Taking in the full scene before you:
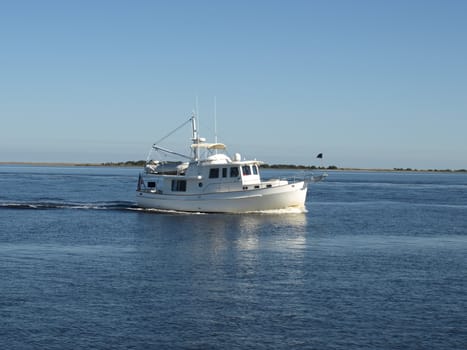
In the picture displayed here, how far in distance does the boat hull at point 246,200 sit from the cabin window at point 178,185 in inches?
30.2

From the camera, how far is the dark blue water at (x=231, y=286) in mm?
21734

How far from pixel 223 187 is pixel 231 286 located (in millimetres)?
32275

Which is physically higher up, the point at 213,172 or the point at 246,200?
the point at 213,172

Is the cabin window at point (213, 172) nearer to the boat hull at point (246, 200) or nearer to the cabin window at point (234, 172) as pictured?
the cabin window at point (234, 172)

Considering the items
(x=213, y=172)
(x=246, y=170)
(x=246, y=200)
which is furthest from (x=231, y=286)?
(x=213, y=172)

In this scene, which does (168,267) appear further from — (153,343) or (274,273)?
(153,343)

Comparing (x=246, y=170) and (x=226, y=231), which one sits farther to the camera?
(x=246, y=170)

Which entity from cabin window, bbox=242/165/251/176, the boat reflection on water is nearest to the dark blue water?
→ the boat reflection on water

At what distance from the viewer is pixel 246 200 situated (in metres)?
60.3

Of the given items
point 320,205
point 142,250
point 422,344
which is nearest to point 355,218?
point 320,205

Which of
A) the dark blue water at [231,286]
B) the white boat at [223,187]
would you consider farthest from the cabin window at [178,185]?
the dark blue water at [231,286]

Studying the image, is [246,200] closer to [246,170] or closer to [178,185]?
[246,170]

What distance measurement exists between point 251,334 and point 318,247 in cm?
1997

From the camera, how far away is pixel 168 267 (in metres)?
33.8
